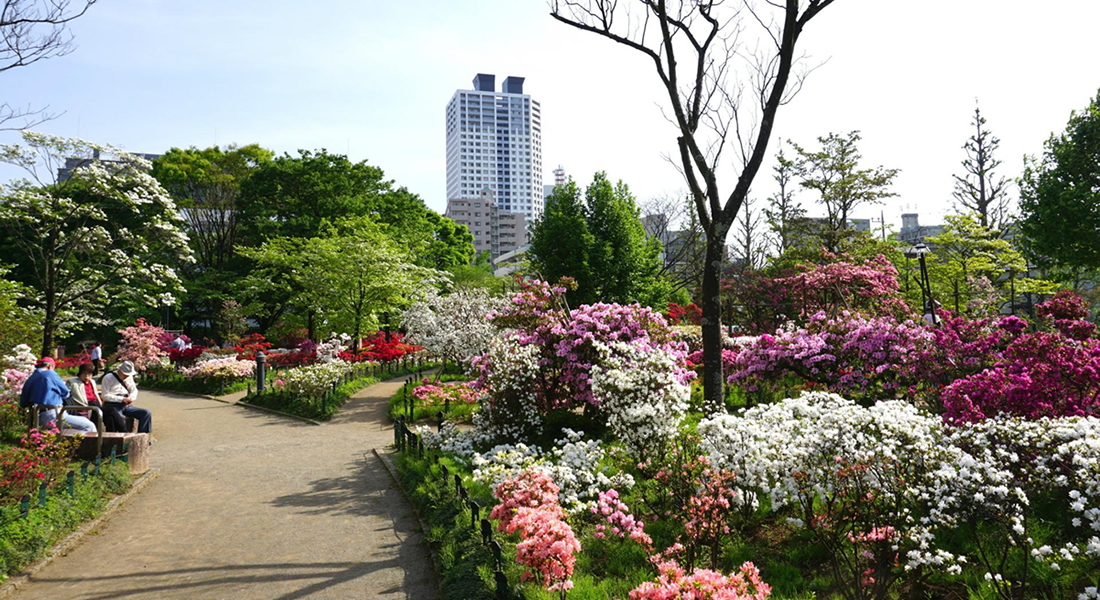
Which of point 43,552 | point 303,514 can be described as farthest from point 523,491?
point 43,552

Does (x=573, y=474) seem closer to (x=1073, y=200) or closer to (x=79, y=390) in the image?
(x=79, y=390)

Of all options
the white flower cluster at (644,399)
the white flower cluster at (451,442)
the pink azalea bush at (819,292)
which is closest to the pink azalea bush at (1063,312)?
the pink azalea bush at (819,292)

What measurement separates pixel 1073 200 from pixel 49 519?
26.7 metres

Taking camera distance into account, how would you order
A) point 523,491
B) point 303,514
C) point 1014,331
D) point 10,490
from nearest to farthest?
point 523,491
point 10,490
point 303,514
point 1014,331

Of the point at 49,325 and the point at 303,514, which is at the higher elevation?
the point at 49,325

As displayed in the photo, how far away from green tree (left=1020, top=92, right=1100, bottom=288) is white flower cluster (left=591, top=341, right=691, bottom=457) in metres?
19.9

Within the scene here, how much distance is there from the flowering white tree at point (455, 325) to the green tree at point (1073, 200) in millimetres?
19039

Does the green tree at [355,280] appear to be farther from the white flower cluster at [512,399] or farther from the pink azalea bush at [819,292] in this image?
the white flower cluster at [512,399]

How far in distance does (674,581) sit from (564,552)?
40.2 inches

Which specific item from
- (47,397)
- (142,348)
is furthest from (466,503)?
(142,348)

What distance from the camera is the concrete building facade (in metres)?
126

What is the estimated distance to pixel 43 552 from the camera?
5859 millimetres

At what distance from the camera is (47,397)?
901 cm

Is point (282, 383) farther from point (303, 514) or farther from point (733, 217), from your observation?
point (733, 217)
